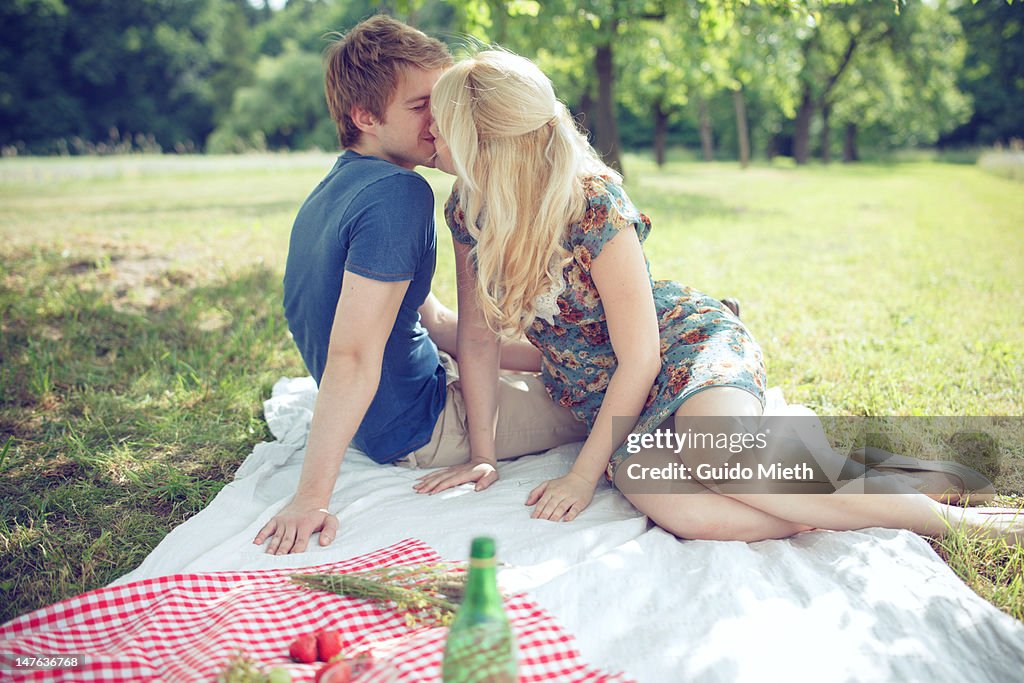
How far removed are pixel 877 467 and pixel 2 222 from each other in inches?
331

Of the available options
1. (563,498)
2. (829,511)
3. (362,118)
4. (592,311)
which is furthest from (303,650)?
(362,118)

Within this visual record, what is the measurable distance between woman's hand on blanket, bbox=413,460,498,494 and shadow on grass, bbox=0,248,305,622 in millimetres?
855

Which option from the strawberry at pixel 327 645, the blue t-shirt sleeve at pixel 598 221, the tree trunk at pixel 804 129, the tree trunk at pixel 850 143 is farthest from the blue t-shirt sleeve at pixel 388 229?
the tree trunk at pixel 850 143

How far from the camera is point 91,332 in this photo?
14.5ft

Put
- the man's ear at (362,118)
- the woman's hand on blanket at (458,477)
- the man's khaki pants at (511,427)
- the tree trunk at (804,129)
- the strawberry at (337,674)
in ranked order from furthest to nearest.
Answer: the tree trunk at (804,129) < the man's khaki pants at (511,427) < the woman's hand on blanket at (458,477) < the man's ear at (362,118) < the strawberry at (337,674)

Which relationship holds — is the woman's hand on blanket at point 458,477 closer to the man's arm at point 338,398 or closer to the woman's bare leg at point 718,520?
the man's arm at point 338,398

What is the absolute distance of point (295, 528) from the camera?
2385 mm

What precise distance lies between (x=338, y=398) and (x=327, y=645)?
0.85m

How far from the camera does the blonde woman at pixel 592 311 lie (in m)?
2.34

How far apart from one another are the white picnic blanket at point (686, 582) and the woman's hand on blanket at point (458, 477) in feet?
0.13

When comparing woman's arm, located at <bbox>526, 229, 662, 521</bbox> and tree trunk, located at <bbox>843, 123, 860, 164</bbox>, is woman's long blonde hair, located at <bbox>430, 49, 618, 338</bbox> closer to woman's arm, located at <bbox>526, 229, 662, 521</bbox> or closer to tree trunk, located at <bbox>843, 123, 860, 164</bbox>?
woman's arm, located at <bbox>526, 229, 662, 521</bbox>

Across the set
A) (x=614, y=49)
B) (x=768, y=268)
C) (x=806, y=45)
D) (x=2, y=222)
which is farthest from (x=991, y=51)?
(x=2, y=222)

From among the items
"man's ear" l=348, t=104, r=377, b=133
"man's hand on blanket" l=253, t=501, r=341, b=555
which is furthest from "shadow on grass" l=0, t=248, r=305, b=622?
"man's ear" l=348, t=104, r=377, b=133

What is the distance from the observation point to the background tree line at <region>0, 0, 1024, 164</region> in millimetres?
13883
